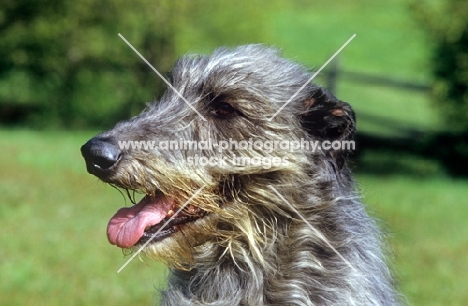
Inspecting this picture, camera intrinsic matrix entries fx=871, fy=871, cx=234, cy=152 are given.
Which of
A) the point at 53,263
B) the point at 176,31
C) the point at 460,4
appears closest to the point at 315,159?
the point at 53,263

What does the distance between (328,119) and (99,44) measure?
61.6ft

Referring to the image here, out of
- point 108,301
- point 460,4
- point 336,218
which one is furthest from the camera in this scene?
point 460,4

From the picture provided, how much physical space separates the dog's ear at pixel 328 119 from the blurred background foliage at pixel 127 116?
4.12 meters

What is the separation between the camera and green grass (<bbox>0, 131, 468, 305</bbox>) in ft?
25.3

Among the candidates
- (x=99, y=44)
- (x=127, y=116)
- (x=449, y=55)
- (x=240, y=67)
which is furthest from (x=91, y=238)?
(x=99, y=44)

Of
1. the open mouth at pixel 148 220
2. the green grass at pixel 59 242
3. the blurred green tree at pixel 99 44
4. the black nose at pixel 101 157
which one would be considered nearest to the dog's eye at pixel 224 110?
the open mouth at pixel 148 220

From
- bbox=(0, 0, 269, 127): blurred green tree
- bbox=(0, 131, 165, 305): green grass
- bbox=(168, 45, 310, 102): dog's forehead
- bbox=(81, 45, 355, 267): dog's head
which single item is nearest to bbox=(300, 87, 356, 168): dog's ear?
bbox=(81, 45, 355, 267): dog's head

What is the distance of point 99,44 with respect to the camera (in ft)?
74.3

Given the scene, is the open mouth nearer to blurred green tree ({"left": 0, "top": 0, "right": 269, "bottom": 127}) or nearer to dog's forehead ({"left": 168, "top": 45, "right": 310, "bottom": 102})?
dog's forehead ({"left": 168, "top": 45, "right": 310, "bottom": 102})

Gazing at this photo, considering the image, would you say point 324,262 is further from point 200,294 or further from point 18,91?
point 18,91

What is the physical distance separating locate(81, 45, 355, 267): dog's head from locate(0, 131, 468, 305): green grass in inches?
24.4

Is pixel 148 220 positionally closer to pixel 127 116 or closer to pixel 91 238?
pixel 91 238

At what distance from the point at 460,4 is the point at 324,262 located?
15426 mm

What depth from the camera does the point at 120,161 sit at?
4.04 metres
